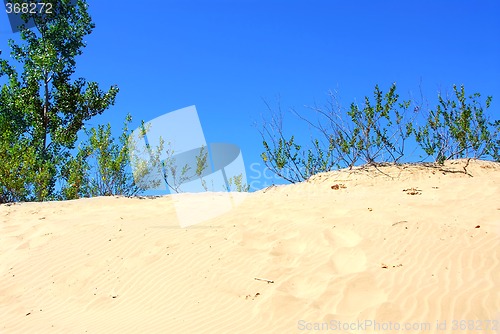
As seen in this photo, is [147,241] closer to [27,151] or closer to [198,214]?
[198,214]

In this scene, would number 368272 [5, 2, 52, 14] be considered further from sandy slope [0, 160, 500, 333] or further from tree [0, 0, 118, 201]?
sandy slope [0, 160, 500, 333]

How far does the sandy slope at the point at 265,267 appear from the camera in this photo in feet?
12.7

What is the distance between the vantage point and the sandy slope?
3885 mm

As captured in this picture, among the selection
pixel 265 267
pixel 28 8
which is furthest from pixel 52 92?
pixel 265 267

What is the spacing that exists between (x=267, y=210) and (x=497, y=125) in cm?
804

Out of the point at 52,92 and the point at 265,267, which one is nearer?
the point at 265,267

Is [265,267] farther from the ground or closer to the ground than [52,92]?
closer to the ground

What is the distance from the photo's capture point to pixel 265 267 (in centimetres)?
490

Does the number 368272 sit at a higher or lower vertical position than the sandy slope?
higher

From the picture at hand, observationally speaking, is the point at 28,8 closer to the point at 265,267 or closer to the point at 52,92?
the point at 52,92

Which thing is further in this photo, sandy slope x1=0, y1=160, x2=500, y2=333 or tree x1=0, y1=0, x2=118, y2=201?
tree x1=0, y1=0, x2=118, y2=201

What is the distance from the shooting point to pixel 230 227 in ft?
21.1

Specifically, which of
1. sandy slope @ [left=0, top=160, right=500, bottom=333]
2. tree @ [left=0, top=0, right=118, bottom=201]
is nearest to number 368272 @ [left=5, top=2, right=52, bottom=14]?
tree @ [left=0, top=0, right=118, bottom=201]

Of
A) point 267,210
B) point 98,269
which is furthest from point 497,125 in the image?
point 98,269
